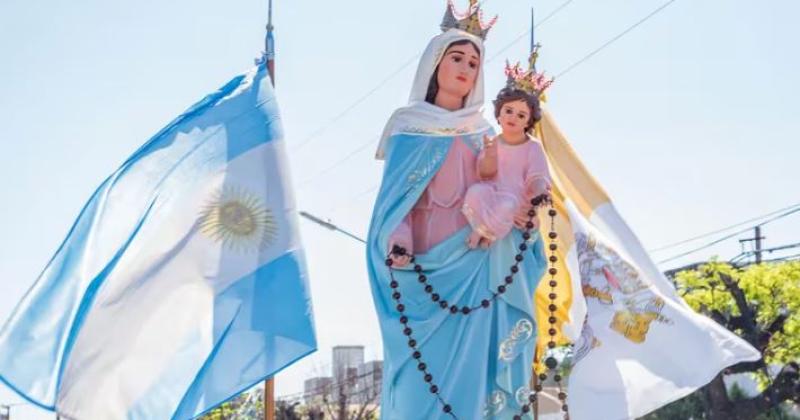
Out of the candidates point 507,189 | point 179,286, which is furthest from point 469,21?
point 179,286

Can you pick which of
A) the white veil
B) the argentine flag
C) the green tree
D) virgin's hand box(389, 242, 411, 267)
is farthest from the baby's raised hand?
the green tree

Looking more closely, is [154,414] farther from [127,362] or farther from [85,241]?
[85,241]

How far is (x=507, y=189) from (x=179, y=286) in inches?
79.1

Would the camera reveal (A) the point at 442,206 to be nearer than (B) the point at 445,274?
No

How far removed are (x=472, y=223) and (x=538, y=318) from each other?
0.98 m

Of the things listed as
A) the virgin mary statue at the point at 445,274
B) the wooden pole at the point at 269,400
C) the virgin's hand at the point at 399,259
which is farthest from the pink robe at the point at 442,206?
the wooden pole at the point at 269,400

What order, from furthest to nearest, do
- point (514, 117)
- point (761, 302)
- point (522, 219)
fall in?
point (761, 302), point (514, 117), point (522, 219)

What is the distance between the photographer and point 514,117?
844 cm

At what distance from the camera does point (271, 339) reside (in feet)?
29.0

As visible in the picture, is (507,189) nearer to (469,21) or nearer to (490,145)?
(490,145)

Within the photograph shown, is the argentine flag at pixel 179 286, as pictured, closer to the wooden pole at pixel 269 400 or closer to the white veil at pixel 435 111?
the wooden pole at pixel 269 400

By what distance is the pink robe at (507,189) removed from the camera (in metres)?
8.17

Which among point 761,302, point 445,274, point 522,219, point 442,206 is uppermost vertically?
point 761,302

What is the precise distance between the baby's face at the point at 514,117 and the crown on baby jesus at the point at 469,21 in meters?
0.46
